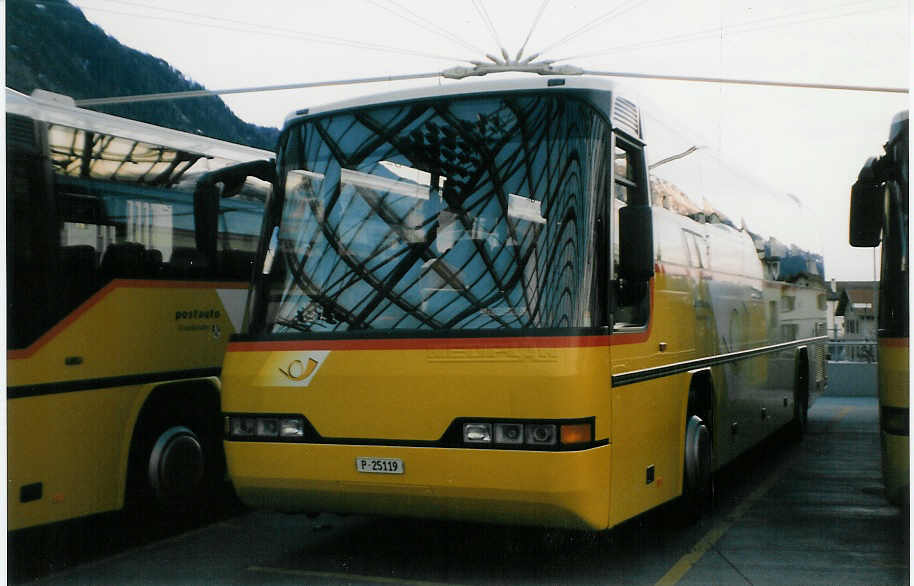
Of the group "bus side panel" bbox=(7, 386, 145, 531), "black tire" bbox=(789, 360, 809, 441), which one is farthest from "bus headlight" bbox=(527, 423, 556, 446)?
"black tire" bbox=(789, 360, 809, 441)

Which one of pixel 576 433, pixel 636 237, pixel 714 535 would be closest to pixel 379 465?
pixel 576 433

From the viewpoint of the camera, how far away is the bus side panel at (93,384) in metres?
7.02

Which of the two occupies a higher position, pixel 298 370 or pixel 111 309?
pixel 111 309

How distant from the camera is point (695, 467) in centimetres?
813

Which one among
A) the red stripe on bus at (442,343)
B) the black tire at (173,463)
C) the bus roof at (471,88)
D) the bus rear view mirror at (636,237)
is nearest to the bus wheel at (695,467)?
the red stripe on bus at (442,343)

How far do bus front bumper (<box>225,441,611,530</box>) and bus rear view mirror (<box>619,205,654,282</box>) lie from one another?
1116 millimetres

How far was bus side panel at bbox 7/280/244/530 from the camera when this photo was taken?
702 centimetres

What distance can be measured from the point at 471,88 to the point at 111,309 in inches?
119

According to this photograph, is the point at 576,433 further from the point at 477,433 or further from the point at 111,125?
the point at 111,125

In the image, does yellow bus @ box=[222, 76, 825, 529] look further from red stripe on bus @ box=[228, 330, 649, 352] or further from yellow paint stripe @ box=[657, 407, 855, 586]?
yellow paint stripe @ box=[657, 407, 855, 586]

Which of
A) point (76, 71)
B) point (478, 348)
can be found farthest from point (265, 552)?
point (76, 71)

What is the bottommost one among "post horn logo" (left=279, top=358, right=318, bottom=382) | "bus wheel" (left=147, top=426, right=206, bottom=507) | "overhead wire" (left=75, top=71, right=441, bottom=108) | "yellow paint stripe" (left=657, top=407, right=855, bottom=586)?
"yellow paint stripe" (left=657, top=407, right=855, bottom=586)

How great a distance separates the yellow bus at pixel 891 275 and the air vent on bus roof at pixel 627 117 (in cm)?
154

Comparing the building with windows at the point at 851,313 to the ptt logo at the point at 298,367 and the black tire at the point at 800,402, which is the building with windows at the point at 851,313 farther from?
the ptt logo at the point at 298,367
